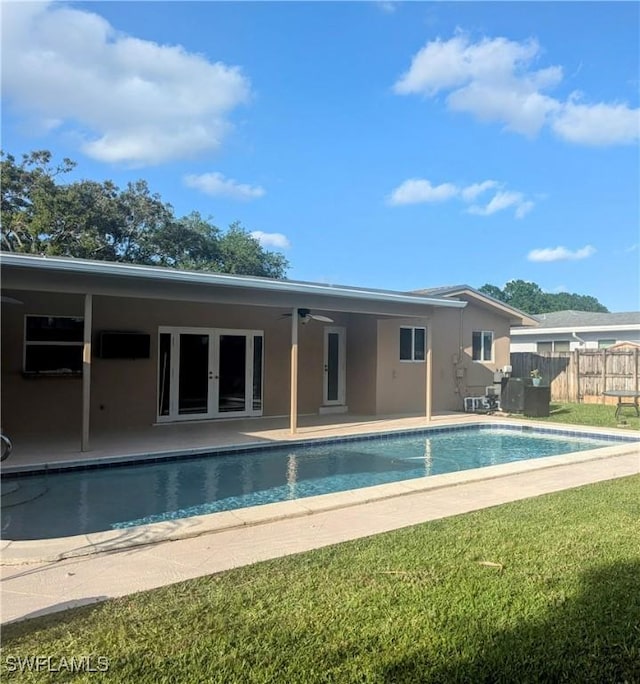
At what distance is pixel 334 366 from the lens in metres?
15.1

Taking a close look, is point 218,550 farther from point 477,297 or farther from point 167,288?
point 477,297

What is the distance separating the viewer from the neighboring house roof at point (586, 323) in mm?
22656

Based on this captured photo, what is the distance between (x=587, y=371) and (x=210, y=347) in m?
12.3

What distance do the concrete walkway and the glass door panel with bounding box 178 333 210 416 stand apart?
7.26 m

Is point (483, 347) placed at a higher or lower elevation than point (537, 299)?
lower

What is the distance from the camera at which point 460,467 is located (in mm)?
9102

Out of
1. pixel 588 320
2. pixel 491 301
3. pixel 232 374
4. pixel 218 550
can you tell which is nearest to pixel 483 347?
pixel 491 301

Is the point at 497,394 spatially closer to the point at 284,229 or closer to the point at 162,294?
the point at 162,294

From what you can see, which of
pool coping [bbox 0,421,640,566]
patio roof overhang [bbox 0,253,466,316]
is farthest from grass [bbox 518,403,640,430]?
pool coping [bbox 0,421,640,566]

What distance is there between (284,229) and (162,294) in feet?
93.6

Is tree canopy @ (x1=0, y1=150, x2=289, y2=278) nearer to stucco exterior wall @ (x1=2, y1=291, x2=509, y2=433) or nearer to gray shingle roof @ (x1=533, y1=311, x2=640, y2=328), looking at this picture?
stucco exterior wall @ (x1=2, y1=291, x2=509, y2=433)

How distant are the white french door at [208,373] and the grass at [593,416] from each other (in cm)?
744

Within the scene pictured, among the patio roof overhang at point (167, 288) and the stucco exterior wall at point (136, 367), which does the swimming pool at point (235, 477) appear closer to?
the patio roof overhang at point (167, 288)

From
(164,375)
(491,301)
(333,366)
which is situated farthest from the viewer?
(491,301)
